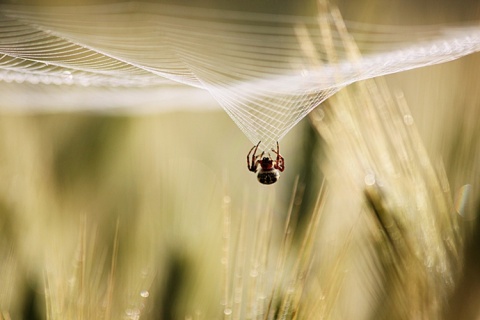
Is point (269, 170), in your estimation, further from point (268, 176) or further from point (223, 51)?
point (223, 51)

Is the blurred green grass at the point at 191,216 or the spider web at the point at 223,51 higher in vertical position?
the spider web at the point at 223,51

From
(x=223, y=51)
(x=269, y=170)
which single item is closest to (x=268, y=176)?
(x=269, y=170)

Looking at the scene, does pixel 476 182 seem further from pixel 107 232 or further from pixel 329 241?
pixel 107 232

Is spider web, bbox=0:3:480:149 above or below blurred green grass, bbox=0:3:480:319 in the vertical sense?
above

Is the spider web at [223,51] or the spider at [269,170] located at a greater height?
the spider web at [223,51]

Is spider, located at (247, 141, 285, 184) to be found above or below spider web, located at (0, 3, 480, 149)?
below

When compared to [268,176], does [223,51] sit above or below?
above
